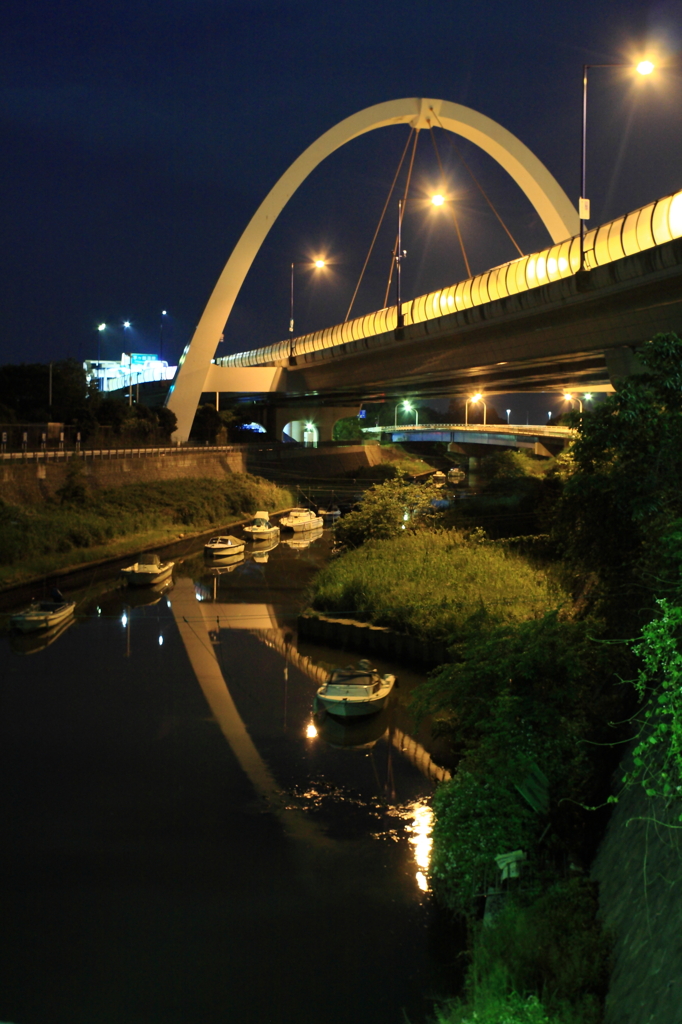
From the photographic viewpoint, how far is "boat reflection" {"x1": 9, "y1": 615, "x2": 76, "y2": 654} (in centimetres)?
1991

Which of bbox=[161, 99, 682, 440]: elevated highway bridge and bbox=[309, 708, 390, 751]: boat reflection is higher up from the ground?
bbox=[161, 99, 682, 440]: elevated highway bridge

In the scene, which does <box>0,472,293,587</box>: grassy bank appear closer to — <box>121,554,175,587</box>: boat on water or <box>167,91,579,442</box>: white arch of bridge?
<box>121,554,175,587</box>: boat on water

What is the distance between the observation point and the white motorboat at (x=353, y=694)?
15.0 meters

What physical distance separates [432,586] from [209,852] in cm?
1133

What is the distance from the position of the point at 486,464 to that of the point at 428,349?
20.5m

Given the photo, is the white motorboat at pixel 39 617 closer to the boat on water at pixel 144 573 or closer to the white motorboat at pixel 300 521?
the boat on water at pixel 144 573

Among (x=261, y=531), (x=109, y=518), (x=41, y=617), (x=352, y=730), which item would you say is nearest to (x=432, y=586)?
(x=352, y=730)

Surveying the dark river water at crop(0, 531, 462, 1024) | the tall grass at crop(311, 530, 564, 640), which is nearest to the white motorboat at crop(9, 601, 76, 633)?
the dark river water at crop(0, 531, 462, 1024)

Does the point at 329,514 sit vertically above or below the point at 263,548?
above

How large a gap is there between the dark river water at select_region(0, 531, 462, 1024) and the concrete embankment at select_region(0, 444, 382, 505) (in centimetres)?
1724

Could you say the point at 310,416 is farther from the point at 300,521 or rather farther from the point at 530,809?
the point at 530,809

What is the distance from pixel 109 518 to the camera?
36094mm

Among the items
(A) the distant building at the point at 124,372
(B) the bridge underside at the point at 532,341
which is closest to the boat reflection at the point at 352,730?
(B) the bridge underside at the point at 532,341

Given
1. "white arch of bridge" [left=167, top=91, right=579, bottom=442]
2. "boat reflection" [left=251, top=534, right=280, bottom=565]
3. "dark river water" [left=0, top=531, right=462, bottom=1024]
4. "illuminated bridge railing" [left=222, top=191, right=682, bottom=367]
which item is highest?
"white arch of bridge" [left=167, top=91, right=579, bottom=442]
